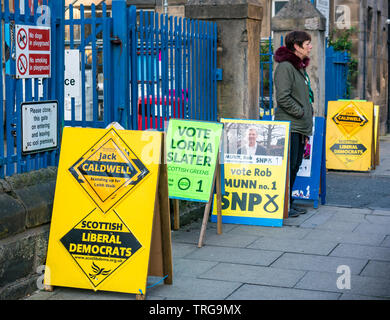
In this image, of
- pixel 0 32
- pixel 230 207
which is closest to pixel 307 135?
pixel 230 207

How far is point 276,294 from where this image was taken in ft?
17.9

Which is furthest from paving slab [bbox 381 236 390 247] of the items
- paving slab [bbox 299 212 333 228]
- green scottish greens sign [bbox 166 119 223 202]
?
green scottish greens sign [bbox 166 119 223 202]

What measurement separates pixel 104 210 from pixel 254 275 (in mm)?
1372

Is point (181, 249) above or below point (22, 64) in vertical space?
below

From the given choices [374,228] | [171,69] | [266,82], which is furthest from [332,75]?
[171,69]

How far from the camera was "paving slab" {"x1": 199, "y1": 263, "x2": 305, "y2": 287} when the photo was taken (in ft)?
19.1

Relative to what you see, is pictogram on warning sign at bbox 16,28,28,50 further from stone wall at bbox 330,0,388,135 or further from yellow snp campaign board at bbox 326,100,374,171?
stone wall at bbox 330,0,388,135

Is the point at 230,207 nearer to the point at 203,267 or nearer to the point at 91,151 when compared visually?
the point at 203,267

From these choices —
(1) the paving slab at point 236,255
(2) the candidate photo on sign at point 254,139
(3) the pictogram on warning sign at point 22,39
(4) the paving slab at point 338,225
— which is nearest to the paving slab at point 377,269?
(1) the paving slab at point 236,255

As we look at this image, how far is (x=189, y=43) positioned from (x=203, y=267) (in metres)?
3.01

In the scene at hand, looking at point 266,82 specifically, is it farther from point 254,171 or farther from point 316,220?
point 254,171

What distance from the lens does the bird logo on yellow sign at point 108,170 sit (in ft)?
18.0

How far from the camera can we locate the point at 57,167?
241 inches
